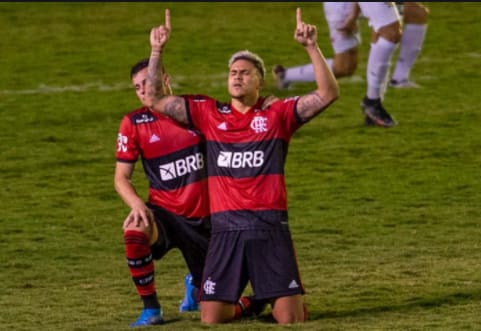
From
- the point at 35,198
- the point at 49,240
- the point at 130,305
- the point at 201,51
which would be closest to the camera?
the point at 130,305

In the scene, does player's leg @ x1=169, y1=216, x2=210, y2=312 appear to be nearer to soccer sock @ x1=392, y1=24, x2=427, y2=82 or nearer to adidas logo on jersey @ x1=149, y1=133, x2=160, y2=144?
adidas logo on jersey @ x1=149, y1=133, x2=160, y2=144

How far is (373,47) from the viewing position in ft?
40.4

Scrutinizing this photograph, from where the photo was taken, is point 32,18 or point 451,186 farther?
point 32,18

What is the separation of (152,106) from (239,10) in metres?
10.9

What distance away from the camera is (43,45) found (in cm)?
1628

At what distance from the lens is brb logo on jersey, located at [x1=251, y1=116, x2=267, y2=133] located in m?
7.33

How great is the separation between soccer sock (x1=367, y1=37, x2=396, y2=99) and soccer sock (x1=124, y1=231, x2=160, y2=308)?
5.00 metres

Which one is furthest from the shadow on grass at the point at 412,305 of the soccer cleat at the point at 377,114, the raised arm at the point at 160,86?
the soccer cleat at the point at 377,114

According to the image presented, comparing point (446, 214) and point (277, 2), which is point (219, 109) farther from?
point (277, 2)

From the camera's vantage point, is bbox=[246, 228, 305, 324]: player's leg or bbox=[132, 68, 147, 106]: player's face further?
bbox=[132, 68, 147, 106]: player's face

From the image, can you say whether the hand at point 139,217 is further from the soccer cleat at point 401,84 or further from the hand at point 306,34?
the soccer cleat at point 401,84

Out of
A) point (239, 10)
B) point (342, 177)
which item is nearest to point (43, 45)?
point (239, 10)

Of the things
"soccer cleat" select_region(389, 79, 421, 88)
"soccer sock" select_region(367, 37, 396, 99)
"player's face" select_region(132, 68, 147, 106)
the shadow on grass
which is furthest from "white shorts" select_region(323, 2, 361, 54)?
"player's face" select_region(132, 68, 147, 106)

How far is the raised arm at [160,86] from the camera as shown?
7141mm
